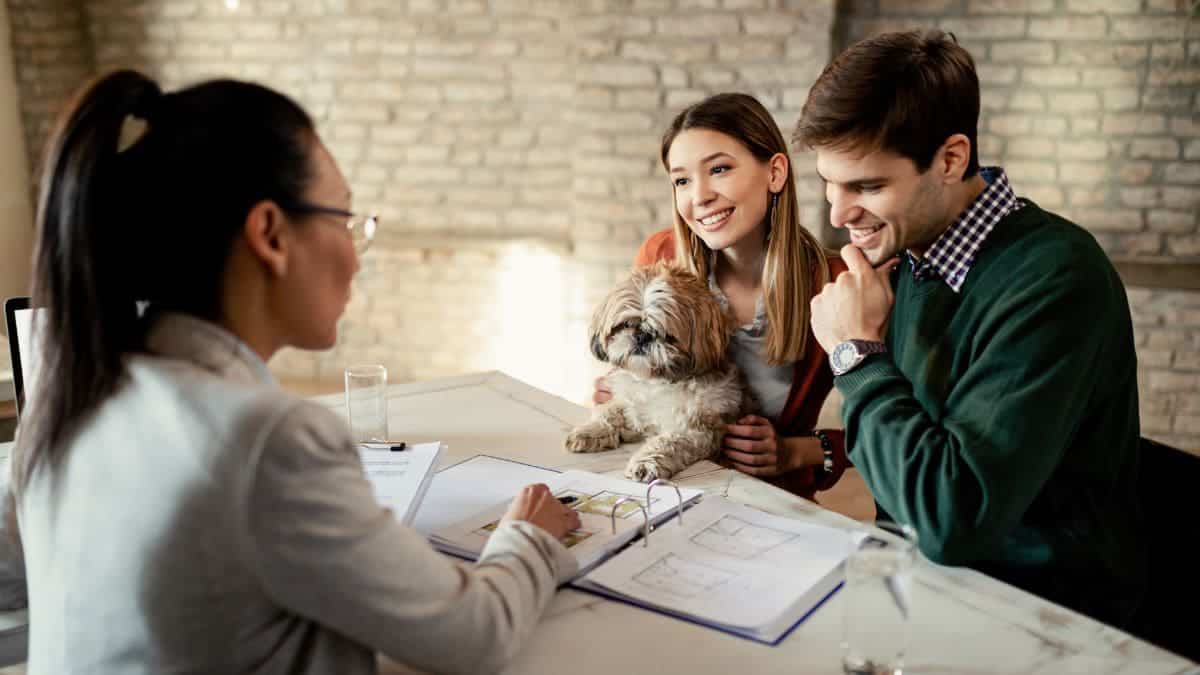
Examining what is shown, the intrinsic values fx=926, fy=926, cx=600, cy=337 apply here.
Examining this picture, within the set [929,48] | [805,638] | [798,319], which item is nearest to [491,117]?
[798,319]

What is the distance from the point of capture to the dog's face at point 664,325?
1.99 meters

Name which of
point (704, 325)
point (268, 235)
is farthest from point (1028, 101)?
point (268, 235)

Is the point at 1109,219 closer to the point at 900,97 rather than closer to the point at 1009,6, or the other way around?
the point at 1009,6

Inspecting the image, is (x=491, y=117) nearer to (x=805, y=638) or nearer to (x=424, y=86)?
(x=424, y=86)

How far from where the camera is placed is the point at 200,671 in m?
0.95

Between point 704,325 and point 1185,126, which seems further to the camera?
point 1185,126

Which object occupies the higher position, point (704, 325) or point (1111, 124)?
point (1111, 124)

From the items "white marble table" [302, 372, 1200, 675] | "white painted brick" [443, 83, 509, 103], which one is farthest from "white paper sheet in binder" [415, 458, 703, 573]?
"white painted brick" [443, 83, 509, 103]

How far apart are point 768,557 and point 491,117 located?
4267 mm

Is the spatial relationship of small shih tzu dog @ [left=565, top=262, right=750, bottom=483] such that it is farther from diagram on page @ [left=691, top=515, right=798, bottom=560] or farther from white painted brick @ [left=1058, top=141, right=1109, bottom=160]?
white painted brick @ [left=1058, top=141, right=1109, bottom=160]

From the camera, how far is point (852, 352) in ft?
4.98

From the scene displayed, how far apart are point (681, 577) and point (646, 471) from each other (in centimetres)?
48

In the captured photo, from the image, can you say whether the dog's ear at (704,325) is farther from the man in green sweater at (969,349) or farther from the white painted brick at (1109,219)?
the white painted brick at (1109,219)

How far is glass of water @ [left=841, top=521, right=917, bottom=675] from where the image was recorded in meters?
1.11
